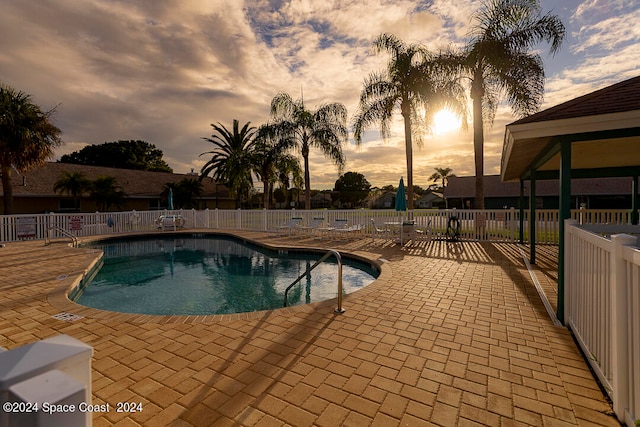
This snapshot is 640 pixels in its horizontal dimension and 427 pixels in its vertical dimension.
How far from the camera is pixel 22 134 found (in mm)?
15344

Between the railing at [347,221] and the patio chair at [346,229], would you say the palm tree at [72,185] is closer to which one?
the railing at [347,221]

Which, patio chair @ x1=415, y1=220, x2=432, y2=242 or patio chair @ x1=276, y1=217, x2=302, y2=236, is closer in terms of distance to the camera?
patio chair @ x1=415, y1=220, x2=432, y2=242

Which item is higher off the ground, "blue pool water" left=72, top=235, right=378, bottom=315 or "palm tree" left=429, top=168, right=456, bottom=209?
"palm tree" left=429, top=168, right=456, bottom=209

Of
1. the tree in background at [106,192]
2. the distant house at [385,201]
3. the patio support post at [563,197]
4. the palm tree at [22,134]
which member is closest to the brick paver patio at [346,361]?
the patio support post at [563,197]

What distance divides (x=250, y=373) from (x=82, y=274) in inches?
238

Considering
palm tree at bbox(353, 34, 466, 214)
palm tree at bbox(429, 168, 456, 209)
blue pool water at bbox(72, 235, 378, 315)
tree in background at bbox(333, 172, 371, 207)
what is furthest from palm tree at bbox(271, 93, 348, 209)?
palm tree at bbox(429, 168, 456, 209)

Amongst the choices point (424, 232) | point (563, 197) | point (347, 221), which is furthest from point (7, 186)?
point (563, 197)

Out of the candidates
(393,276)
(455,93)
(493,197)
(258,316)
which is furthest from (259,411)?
(493,197)

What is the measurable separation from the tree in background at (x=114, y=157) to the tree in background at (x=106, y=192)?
26605mm

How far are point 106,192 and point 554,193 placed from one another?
40.8 metres

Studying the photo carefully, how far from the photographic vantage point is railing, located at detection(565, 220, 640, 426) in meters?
2.05

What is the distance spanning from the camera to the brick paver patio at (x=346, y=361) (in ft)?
7.63

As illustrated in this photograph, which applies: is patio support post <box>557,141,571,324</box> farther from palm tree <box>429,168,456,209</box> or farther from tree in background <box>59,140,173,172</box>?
palm tree <box>429,168,456,209</box>

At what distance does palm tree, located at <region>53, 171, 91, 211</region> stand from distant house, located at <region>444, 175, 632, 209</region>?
113 feet
